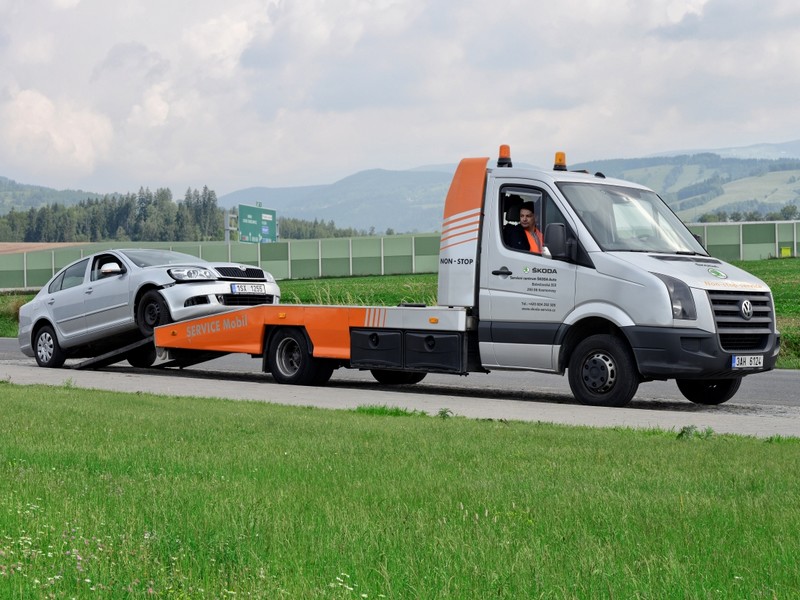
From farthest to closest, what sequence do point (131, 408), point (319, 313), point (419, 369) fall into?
1. point (319, 313)
2. point (419, 369)
3. point (131, 408)

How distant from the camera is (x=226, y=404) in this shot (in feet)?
41.5

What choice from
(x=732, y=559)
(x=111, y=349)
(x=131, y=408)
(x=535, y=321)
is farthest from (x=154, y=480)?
(x=111, y=349)

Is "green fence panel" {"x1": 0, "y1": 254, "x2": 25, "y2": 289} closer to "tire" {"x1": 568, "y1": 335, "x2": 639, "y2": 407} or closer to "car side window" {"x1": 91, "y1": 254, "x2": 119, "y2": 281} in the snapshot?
"car side window" {"x1": 91, "y1": 254, "x2": 119, "y2": 281}

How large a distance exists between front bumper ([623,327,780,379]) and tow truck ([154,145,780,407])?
12mm

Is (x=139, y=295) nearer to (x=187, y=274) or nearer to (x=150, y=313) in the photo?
(x=150, y=313)

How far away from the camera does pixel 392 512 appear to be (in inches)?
243

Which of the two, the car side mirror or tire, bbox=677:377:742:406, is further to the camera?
the car side mirror

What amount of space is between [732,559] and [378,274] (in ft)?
211

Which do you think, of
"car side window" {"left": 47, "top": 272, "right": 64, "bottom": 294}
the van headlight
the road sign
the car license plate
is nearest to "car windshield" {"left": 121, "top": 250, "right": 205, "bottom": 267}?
the car license plate

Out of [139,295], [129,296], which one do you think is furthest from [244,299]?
[129,296]

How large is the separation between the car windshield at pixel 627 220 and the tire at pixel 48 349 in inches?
375

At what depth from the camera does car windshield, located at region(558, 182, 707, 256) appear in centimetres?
1379

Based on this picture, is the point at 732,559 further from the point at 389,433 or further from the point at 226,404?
the point at 226,404

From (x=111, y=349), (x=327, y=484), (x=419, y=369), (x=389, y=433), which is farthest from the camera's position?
(x=111, y=349)
